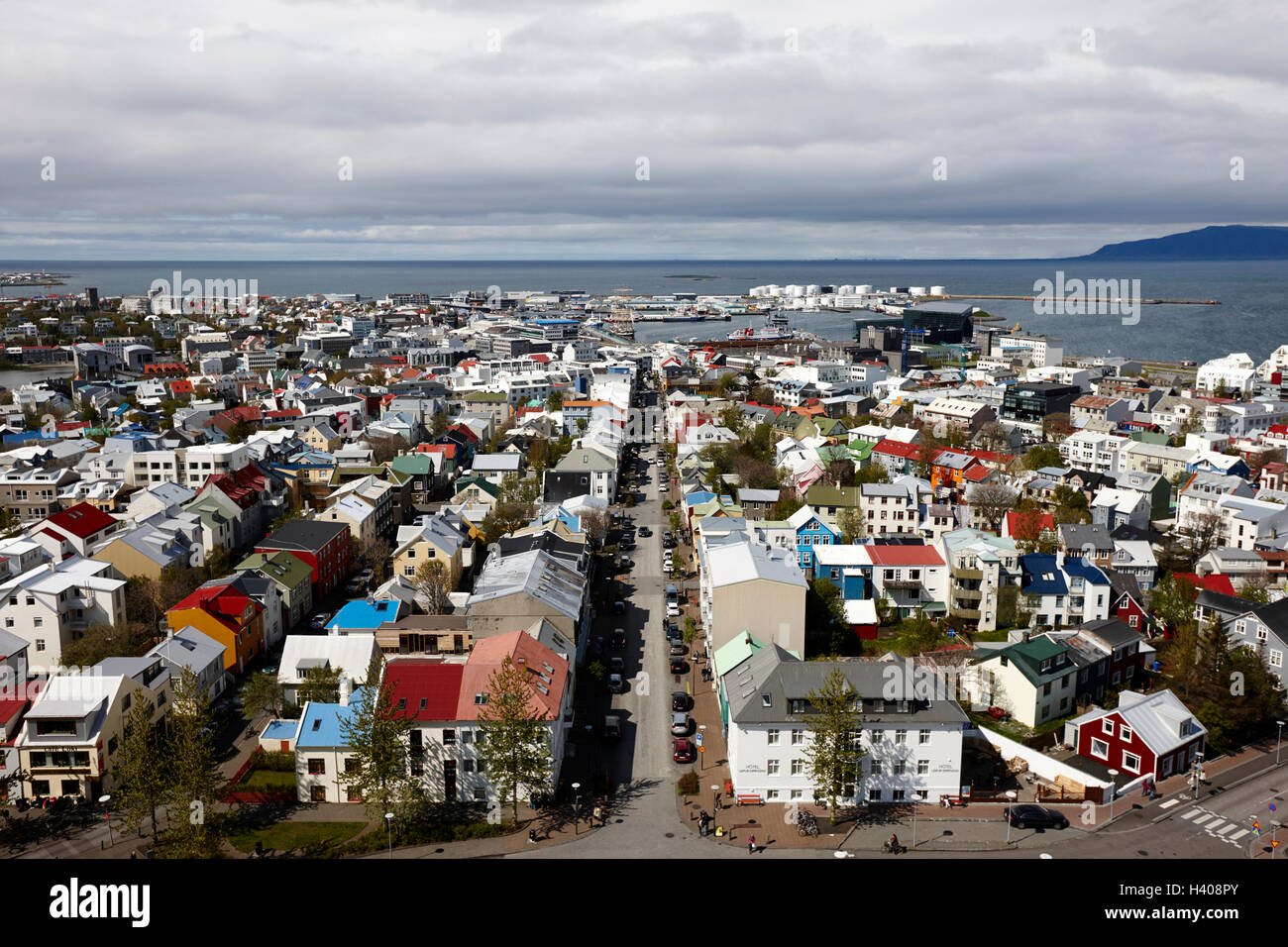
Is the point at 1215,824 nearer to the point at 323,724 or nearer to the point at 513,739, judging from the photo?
the point at 513,739

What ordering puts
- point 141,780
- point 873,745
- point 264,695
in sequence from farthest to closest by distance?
point 264,695, point 873,745, point 141,780

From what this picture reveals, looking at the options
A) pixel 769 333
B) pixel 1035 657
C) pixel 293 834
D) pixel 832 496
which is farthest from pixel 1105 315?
pixel 293 834

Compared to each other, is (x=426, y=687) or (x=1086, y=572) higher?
(x=1086, y=572)

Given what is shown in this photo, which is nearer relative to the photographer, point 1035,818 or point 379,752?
point 379,752

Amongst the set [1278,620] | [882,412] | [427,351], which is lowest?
[1278,620]

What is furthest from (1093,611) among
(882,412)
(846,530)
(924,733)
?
(882,412)

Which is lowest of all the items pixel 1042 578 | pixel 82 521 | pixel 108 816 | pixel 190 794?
pixel 108 816
